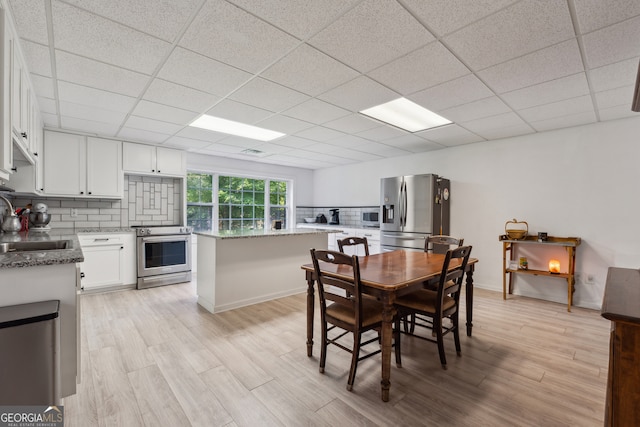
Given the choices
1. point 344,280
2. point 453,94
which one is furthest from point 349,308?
point 453,94

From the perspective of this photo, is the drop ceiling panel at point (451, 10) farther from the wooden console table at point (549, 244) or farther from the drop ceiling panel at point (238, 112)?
the wooden console table at point (549, 244)

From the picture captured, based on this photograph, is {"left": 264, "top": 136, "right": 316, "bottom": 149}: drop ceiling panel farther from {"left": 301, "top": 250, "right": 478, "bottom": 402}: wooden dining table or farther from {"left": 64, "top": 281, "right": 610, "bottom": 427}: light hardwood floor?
{"left": 64, "top": 281, "right": 610, "bottom": 427}: light hardwood floor

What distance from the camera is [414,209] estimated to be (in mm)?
4676

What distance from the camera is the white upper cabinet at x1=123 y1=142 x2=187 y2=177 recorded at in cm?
444

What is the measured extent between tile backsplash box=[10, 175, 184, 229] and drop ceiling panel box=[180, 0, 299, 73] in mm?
3530

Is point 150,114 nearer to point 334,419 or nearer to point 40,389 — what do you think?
point 40,389

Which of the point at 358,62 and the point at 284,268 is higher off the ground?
the point at 358,62

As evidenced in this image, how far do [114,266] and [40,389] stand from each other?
3.26m

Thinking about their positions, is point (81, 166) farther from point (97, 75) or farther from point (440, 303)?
point (440, 303)

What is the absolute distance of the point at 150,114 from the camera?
327 cm

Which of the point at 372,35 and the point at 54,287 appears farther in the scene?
the point at 372,35

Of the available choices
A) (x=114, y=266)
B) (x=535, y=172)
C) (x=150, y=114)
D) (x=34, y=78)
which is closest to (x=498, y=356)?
(x=535, y=172)

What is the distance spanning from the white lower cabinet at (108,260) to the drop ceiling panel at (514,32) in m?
4.66

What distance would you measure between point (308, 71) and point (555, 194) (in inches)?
144
